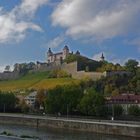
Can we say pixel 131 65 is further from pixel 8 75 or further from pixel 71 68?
pixel 8 75

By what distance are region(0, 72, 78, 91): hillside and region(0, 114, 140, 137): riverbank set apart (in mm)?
58122

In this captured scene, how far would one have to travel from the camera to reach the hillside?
148 meters

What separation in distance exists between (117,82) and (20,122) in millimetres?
53859

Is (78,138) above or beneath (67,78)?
beneath

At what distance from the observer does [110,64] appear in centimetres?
16400

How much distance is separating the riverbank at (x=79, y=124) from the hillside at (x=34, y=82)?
5812 cm

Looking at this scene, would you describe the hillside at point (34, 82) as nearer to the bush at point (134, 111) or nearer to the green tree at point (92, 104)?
the bush at point (134, 111)

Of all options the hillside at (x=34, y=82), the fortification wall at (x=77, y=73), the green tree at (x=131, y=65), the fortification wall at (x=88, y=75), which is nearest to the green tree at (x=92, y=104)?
the fortification wall at (x=88, y=75)

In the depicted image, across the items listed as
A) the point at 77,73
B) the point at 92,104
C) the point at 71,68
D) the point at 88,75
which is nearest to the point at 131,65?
the point at 88,75

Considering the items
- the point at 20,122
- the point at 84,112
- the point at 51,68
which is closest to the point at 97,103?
the point at 84,112

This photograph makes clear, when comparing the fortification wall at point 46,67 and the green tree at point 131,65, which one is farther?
the fortification wall at point 46,67

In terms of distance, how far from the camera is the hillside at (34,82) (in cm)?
14750

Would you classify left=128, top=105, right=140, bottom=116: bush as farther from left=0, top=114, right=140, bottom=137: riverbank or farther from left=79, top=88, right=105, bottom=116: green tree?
left=0, top=114, right=140, bottom=137: riverbank

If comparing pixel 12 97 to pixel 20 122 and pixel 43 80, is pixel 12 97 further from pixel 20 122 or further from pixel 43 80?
pixel 43 80
